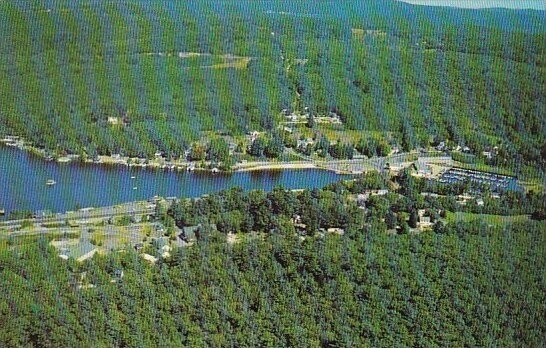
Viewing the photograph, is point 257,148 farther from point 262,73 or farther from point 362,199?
point 262,73

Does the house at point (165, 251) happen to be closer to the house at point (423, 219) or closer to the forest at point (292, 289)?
the forest at point (292, 289)

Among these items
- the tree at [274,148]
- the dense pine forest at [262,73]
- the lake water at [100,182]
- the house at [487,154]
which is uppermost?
the dense pine forest at [262,73]

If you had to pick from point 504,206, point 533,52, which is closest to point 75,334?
point 504,206

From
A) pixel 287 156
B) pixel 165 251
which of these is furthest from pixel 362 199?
pixel 165 251

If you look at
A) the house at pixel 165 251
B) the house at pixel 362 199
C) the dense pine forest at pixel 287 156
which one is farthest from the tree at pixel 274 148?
the house at pixel 165 251

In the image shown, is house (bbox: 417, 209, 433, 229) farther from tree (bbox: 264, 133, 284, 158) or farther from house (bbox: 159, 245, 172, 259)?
tree (bbox: 264, 133, 284, 158)

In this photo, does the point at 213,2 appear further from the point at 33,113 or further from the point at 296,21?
the point at 33,113
